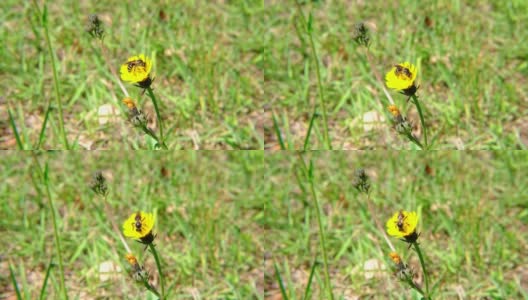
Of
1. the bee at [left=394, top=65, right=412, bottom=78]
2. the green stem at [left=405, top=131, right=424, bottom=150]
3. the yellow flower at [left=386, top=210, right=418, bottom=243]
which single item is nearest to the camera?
the yellow flower at [left=386, top=210, right=418, bottom=243]

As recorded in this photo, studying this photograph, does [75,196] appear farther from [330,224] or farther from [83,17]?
[330,224]

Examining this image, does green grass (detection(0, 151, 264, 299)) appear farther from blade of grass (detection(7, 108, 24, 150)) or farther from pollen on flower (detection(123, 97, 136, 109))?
pollen on flower (detection(123, 97, 136, 109))

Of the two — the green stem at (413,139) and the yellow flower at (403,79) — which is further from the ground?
the yellow flower at (403,79)

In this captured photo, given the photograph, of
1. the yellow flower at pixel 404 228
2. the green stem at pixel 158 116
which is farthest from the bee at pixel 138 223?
the yellow flower at pixel 404 228

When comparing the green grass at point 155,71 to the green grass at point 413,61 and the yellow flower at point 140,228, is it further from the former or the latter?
the yellow flower at point 140,228

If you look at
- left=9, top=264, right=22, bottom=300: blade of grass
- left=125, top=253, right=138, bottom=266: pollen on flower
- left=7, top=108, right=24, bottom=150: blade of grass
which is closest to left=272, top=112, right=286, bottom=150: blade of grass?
left=125, top=253, right=138, bottom=266: pollen on flower

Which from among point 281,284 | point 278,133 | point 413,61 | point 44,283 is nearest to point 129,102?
point 278,133

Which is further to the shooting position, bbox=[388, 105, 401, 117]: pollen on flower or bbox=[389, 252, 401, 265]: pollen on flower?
bbox=[388, 105, 401, 117]: pollen on flower

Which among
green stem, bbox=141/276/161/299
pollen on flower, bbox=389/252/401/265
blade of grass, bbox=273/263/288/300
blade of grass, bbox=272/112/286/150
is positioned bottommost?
blade of grass, bbox=273/263/288/300
